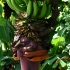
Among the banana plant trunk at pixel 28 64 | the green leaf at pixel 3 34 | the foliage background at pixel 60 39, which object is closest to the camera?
the foliage background at pixel 60 39

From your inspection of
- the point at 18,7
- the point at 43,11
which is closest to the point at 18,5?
the point at 18,7

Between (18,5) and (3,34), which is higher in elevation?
(18,5)

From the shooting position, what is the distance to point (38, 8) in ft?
4.00

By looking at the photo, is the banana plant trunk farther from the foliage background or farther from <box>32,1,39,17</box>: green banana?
<box>32,1,39,17</box>: green banana

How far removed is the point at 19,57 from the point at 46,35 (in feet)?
0.53

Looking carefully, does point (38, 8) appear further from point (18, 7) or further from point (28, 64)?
point (28, 64)

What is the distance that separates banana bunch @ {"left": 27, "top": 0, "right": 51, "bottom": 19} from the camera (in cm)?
120

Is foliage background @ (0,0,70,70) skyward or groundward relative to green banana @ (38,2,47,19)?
groundward

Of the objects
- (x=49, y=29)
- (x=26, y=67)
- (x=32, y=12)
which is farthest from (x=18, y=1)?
(x=26, y=67)

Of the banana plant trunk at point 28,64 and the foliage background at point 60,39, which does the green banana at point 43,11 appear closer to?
the foliage background at point 60,39

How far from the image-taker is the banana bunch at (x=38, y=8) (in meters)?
1.20

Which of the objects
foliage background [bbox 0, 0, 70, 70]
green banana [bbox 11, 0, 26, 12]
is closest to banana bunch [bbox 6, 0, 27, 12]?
green banana [bbox 11, 0, 26, 12]

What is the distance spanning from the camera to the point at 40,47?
117 cm

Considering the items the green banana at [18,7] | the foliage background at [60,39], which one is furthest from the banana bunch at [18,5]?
the foliage background at [60,39]
